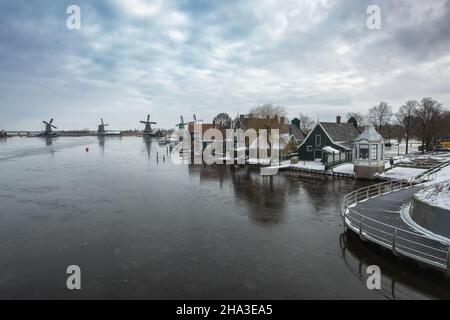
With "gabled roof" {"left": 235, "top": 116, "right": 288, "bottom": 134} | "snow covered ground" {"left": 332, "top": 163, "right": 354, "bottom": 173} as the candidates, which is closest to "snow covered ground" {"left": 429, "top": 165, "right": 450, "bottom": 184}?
"snow covered ground" {"left": 332, "top": 163, "right": 354, "bottom": 173}

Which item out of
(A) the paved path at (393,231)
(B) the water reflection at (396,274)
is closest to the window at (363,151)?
(A) the paved path at (393,231)

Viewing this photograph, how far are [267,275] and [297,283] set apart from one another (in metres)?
1.39

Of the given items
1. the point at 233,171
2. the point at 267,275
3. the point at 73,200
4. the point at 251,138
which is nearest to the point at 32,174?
the point at 73,200

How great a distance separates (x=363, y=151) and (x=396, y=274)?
1154 inches

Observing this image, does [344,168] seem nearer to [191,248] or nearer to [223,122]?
[191,248]

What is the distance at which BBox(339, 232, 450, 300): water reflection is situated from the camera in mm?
12820

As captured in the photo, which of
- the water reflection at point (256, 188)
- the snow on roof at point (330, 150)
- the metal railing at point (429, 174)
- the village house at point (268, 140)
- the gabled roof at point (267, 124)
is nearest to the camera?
the water reflection at point (256, 188)

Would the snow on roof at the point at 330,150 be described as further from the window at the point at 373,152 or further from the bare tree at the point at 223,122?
the bare tree at the point at 223,122

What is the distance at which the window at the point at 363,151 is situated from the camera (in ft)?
134

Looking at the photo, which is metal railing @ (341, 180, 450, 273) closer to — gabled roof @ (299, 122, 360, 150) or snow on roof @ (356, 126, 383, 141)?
snow on roof @ (356, 126, 383, 141)

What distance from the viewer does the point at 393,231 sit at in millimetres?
17375

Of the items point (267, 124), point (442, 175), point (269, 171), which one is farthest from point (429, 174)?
point (267, 124)

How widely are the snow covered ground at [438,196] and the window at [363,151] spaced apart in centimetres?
2153
